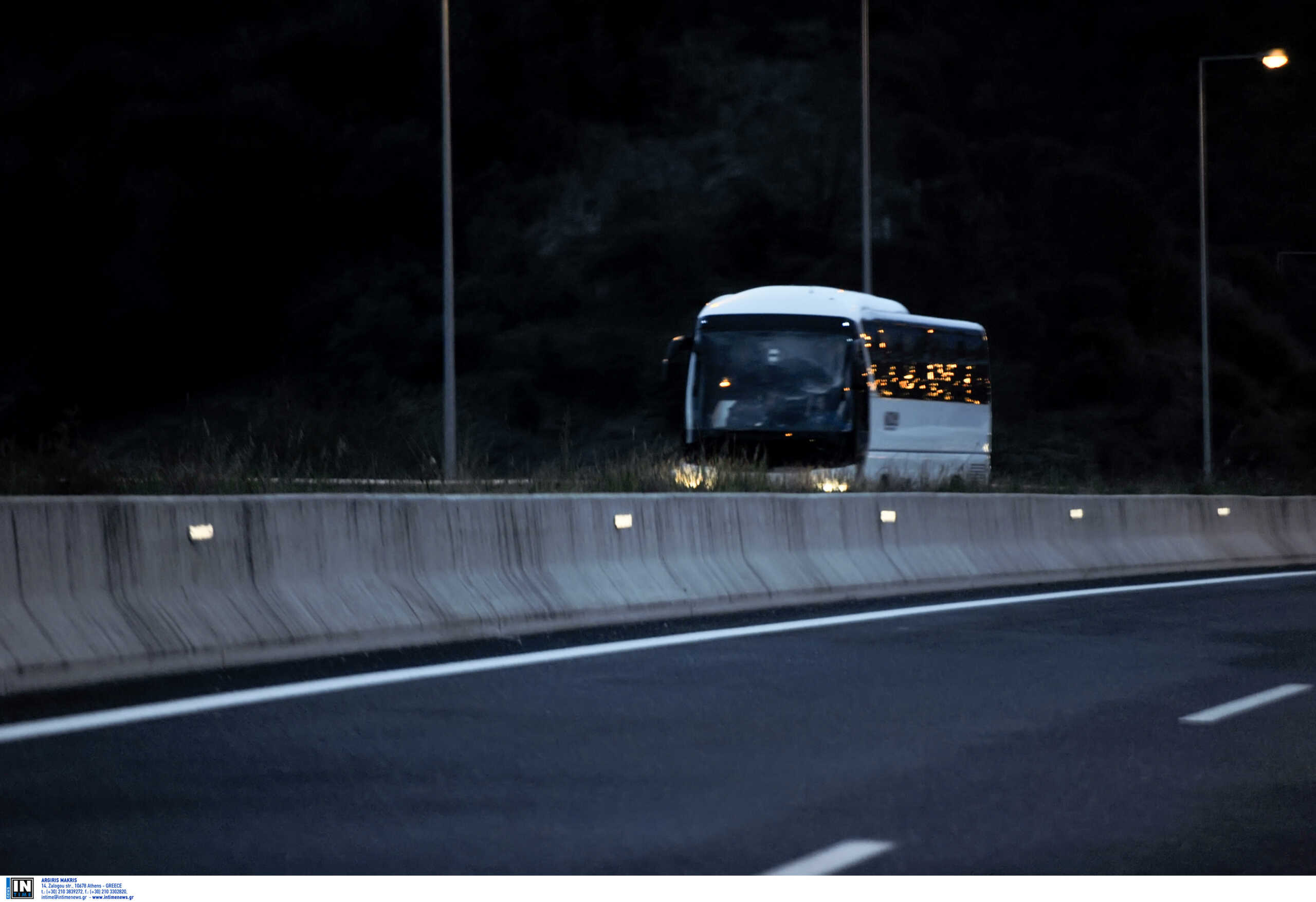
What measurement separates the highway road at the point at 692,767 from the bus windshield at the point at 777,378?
2331 cm

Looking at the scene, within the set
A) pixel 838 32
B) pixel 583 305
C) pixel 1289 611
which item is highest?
pixel 838 32

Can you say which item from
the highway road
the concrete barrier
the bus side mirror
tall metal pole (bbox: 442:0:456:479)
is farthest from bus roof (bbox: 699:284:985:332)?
the highway road

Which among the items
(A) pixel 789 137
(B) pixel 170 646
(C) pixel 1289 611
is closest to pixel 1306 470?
(A) pixel 789 137

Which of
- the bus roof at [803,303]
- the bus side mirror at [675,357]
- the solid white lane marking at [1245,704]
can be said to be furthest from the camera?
the bus roof at [803,303]

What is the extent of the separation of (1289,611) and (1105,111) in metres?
69.4

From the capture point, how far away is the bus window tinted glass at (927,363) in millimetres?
36844

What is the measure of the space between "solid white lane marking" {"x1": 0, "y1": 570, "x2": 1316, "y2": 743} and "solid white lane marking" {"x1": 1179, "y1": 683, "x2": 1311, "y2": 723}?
11.4ft

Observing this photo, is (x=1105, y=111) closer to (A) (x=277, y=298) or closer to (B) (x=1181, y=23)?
(B) (x=1181, y=23)

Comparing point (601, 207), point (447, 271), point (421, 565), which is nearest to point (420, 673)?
point (421, 565)

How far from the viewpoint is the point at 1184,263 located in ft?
235

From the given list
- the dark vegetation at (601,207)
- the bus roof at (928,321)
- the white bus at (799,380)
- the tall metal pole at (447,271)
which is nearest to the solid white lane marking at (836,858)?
the tall metal pole at (447,271)

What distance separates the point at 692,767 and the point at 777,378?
2827 cm

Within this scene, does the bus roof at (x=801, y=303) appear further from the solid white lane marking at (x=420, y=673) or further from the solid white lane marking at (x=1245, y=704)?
the solid white lane marking at (x=1245, y=704)

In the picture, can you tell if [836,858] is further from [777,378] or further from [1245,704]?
[777,378]
